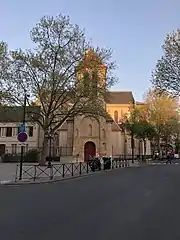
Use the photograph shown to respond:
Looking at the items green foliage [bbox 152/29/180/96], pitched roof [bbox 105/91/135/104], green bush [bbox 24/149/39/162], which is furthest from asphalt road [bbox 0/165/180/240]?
pitched roof [bbox 105/91/135/104]

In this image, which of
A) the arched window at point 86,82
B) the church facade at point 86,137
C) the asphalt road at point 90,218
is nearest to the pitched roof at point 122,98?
the church facade at point 86,137

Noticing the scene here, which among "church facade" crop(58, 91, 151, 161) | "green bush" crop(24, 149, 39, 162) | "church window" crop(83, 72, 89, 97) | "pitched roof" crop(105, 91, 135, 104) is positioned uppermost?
"pitched roof" crop(105, 91, 135, 104)

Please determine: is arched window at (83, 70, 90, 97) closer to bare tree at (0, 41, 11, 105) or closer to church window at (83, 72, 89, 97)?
church window at (83, 72, 89, 97)

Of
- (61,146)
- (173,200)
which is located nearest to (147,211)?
(173,200)

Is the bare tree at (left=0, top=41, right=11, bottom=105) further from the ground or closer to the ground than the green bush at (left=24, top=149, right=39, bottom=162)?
further from the ground

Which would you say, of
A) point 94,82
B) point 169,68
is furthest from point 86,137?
point 169,68

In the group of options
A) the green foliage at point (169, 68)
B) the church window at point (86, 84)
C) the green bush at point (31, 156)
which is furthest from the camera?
the green bush at point (31, 156)

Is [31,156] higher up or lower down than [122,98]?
lower down

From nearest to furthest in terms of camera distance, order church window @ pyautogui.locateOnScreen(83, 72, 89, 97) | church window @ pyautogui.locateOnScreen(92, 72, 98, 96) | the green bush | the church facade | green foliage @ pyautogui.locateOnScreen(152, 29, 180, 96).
Answer: 1. green foliage @ pyautogui.locateOnScreen(152, 29, 180, 96)
2. church window @ pyautogui.locateOnScreen(83, 72, 89, 97)
3. church window @ pyautogui.locateOnScreen(92, 72, 98, 96)
4. the green bush
5. the church facade

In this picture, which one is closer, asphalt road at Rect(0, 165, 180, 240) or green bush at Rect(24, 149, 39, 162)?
asphalt road at Rect(0, 165, 180, 240)

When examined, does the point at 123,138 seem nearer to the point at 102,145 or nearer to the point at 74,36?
the point at 102,145

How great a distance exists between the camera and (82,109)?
43.2 meters

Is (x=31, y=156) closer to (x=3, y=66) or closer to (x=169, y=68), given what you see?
(x=3, y=66)

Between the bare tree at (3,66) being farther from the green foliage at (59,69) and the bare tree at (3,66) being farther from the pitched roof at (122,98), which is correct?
the pitched roof at (122,98)
